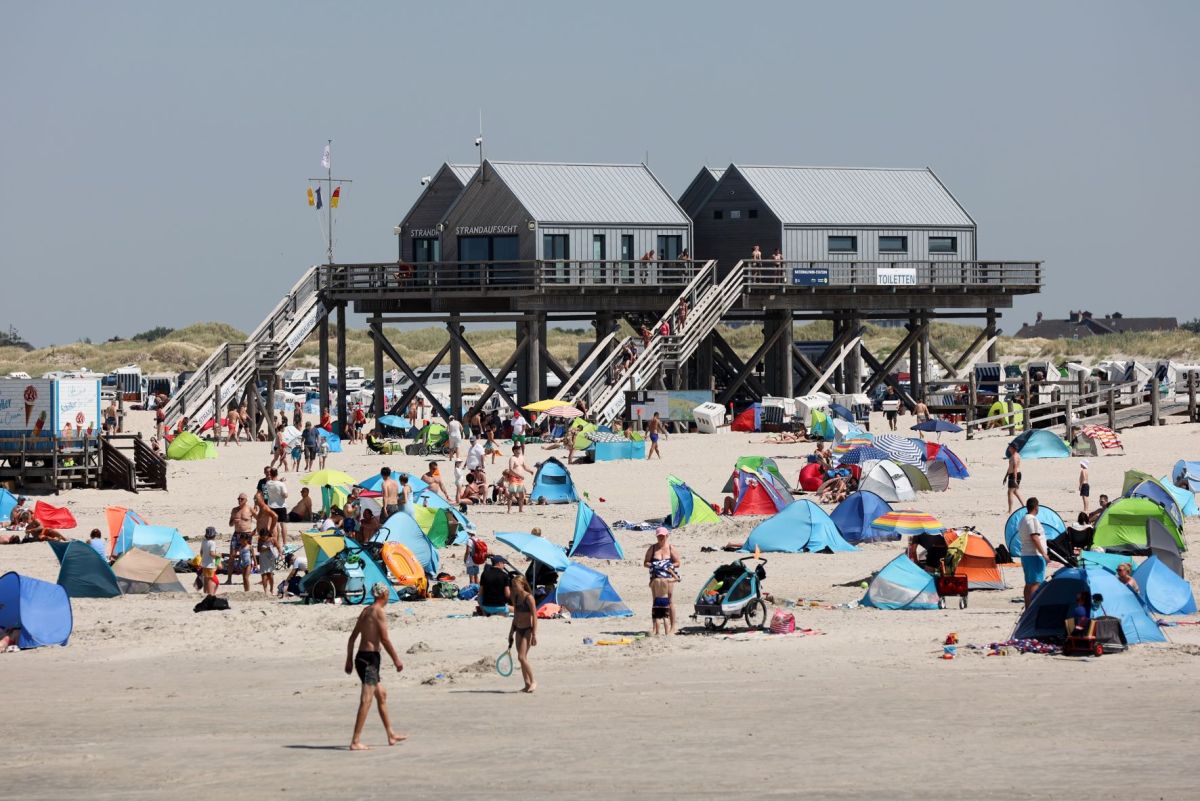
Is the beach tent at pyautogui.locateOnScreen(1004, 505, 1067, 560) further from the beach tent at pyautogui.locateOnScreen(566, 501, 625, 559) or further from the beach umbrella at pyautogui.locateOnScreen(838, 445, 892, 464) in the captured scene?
the beach umbrella at pyautogui.locateOnScreen(838, 445, 892, 464)

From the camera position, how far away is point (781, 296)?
47875mm

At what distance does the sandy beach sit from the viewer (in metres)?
12.8

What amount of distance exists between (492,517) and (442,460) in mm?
9661

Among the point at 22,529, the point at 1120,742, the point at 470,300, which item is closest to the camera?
the point at 1120,742

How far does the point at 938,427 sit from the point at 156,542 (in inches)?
883

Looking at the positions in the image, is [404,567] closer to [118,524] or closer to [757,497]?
[118,524]

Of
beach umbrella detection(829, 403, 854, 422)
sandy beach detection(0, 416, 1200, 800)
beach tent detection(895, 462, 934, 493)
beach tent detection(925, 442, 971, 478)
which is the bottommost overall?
sandy beach detection(0, 416, 1200, 800)

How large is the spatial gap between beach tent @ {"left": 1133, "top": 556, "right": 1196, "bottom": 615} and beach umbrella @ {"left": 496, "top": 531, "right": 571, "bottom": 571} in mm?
5940

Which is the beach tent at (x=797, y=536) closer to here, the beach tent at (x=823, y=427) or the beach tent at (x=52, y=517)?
the beach tent at (x=52, y=517)

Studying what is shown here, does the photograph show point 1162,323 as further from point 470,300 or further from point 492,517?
point 492,517

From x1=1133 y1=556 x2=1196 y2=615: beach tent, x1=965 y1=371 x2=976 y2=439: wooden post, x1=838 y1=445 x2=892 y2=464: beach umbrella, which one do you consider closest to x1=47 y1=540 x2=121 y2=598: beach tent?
x1=1133 y1=556 x2=1196 y2=615: beach tent

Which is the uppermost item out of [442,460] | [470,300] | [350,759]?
[470,300]

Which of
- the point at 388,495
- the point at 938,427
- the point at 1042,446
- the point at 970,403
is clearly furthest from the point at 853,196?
the point at 388,495

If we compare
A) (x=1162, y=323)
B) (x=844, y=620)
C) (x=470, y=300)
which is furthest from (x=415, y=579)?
(x=1162, y=323)
